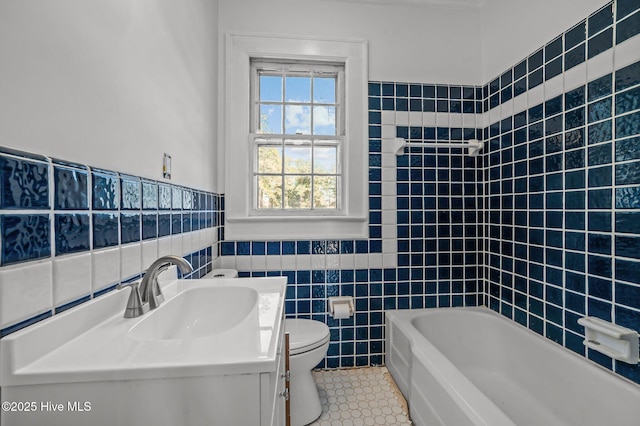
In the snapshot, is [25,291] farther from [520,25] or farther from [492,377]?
[520,25]

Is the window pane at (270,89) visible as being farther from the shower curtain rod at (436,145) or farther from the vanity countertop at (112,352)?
the vanity countertop at (112,352)

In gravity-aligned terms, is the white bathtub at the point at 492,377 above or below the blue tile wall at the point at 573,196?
below

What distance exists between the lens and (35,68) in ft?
2.01

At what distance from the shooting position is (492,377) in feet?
6.04

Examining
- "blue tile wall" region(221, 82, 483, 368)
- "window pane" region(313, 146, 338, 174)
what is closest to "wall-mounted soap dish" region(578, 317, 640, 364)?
"blue tile wall" region(221, 82, 483, 368)

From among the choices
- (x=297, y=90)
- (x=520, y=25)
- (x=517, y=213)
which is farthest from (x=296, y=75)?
(x=517, y=213)

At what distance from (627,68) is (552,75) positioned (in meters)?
0.38

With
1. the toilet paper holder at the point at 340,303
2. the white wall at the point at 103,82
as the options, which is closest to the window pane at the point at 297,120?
the white wall at the point at 103,82

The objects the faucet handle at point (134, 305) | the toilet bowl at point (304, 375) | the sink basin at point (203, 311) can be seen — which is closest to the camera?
the faucet handle at point (134, 305)

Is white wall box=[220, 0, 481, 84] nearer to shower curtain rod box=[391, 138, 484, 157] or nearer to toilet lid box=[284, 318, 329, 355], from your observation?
shower curtain rod box=[391, 138, 484, 157]

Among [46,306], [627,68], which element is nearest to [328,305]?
[46,306]

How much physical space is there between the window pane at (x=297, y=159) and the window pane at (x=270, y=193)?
0.37ft

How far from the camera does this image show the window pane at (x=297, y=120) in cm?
214

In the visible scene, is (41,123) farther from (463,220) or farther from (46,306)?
(463,220)
